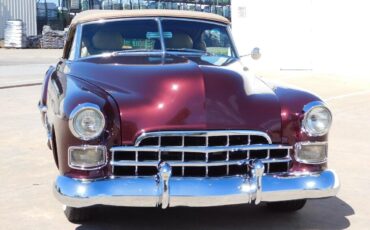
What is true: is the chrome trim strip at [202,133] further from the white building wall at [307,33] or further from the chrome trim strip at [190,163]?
the white building wall at [307,33]

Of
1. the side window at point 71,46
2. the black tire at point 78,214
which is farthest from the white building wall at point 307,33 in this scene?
the black tire at point 78,214

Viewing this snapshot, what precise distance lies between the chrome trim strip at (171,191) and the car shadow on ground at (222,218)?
0.65 m

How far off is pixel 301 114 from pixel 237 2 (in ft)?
48.5

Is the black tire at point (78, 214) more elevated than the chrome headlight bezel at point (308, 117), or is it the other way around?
the chrome headlight bezel at point (308, 117)

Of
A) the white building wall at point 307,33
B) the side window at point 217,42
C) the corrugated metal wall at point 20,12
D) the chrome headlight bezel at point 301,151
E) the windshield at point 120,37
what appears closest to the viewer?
the chrome headlight bezel at point 301,151

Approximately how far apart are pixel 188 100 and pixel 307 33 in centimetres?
1380

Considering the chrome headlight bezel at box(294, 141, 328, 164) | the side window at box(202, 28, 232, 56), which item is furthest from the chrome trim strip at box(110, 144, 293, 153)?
the side window at box(202, 28, 232, 56)

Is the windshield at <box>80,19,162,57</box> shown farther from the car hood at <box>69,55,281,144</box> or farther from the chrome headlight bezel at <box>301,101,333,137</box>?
the chrome headlight bezel at <box>301,101,333,137</box>

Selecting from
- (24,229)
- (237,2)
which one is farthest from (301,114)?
(237,2)

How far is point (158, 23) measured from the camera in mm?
5176

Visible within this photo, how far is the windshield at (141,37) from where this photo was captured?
5035mm

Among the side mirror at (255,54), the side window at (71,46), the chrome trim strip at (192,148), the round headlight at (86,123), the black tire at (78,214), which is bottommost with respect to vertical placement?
the black tire at (78,214)

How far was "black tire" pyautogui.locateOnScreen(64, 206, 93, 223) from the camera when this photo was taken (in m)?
4.23

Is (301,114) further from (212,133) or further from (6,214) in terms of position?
(6,214)
